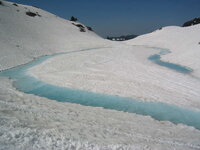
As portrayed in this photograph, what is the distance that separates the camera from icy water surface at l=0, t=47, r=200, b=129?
423 inches

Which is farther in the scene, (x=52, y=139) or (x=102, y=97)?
(x=102, y=97)

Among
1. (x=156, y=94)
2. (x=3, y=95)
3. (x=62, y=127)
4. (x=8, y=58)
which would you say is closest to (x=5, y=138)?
(x=62, y=127)

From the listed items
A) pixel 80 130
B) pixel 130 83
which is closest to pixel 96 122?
pixel 80 130

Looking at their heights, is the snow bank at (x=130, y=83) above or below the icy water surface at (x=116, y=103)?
above

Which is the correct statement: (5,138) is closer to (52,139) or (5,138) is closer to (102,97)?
(52,139)

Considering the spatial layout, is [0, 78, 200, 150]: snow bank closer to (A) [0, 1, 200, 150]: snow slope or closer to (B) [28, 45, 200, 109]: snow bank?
(A) [0, 1, 200, 150]: snow slope

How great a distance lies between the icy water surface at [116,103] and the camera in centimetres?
1075

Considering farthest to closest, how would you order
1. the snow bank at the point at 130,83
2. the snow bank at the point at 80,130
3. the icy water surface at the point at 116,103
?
the snow bank at the point at 130,83 → the icy water surface at the point at 116,103 → the snow bank at the point at 80,130

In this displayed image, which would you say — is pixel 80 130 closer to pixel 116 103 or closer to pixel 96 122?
pixel 96 122

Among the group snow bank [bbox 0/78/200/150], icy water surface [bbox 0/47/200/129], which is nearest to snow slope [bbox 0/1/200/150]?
snow bank [bbox 0/78/200/150]

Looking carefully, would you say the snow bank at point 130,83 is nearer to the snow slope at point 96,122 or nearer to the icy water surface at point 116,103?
the snow slope at point 96,122

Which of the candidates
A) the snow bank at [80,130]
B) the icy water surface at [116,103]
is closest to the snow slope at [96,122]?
the snow bank at [80,130]

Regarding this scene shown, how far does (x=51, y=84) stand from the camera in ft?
50.3

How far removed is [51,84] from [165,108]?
937 centimetres
